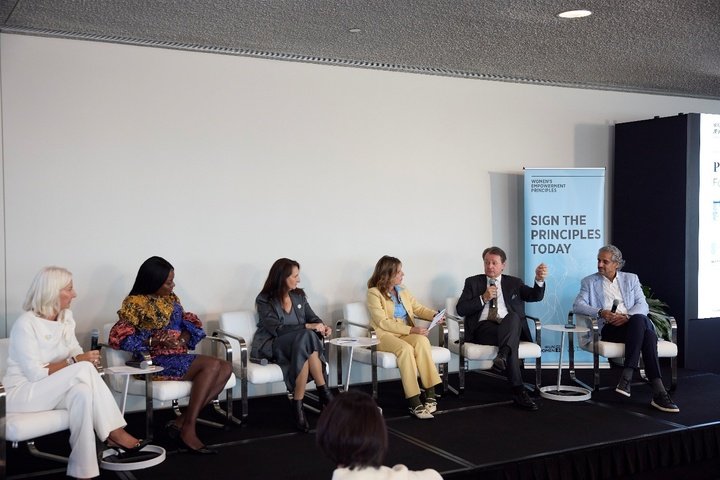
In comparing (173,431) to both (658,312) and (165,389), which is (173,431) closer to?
(165,389)

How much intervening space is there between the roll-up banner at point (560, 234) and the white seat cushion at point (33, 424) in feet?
14.7

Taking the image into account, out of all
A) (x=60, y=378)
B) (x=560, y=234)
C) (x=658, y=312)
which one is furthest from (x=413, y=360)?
(x=658, y=312)

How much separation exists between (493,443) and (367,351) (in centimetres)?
139

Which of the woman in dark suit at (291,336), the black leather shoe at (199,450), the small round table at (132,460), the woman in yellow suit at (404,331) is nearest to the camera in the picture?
the small round table at (132,460)

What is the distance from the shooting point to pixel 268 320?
229 inches

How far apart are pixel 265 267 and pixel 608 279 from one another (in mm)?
2801

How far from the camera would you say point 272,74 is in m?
6.58

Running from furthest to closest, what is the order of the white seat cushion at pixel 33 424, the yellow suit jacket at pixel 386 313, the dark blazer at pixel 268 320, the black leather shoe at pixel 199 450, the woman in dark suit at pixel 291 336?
the yellow suit jacket at pixel 386 313, the dark blazer at pixel 268 320, the woman in dark suit at pixel 291 336, the black leather shoe at pixel 199 450, the white seat cushion at pixel 33 424

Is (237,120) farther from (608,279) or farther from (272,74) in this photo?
(608,279)

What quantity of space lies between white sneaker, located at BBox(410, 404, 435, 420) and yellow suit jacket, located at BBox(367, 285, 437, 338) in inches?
24.7

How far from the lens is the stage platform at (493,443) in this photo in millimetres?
4715

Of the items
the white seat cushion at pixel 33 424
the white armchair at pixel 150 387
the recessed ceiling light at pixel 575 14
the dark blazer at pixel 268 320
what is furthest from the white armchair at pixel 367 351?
the recessed ceiling light at pixel 575 14

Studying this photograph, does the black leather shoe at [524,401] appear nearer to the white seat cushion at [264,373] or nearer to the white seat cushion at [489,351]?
the white seat cushion at [489,351]

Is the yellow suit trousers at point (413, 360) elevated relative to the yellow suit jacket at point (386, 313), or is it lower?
lower
